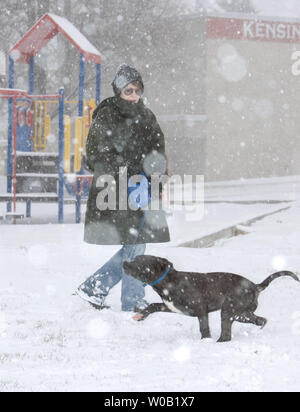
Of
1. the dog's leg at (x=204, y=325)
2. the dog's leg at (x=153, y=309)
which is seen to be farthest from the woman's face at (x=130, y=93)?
the dog's leg at (x=204, y=325)

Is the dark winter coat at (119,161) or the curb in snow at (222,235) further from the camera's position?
the curb in snow at (222,235)

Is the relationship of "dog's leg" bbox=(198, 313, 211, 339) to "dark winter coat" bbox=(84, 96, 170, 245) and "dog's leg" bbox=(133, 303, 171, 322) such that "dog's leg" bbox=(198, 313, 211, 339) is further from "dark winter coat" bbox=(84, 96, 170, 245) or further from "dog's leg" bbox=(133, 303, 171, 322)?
"dark winter coat" bbox=(84, 96, 170, 245)

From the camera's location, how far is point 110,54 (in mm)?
26266

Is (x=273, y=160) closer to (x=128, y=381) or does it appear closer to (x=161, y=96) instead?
(x=161, y=96)

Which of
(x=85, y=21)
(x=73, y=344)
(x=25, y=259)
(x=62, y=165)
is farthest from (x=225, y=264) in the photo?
(x=85, y=21)

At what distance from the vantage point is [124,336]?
4.93m

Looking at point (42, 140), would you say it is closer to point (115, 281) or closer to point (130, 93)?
point (115, 281)

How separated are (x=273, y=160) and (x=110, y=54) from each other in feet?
27.4

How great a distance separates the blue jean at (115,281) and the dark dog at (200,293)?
815 millimetres

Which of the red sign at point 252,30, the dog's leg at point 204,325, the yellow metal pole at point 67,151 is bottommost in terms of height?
the dog's leg at point 204,325

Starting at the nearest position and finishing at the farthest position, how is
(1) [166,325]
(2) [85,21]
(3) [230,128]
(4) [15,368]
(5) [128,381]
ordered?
(5) [128,381] < (4) [15,368] < (1) [166,325] < (2) [85,21] < (3) [230,128]

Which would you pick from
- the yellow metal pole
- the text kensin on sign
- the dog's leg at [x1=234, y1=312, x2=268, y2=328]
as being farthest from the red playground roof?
the text kensin on sign

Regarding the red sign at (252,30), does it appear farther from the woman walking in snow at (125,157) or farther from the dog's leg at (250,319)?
the dog's leg at (250,319)

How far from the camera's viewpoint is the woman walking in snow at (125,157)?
214 inches
